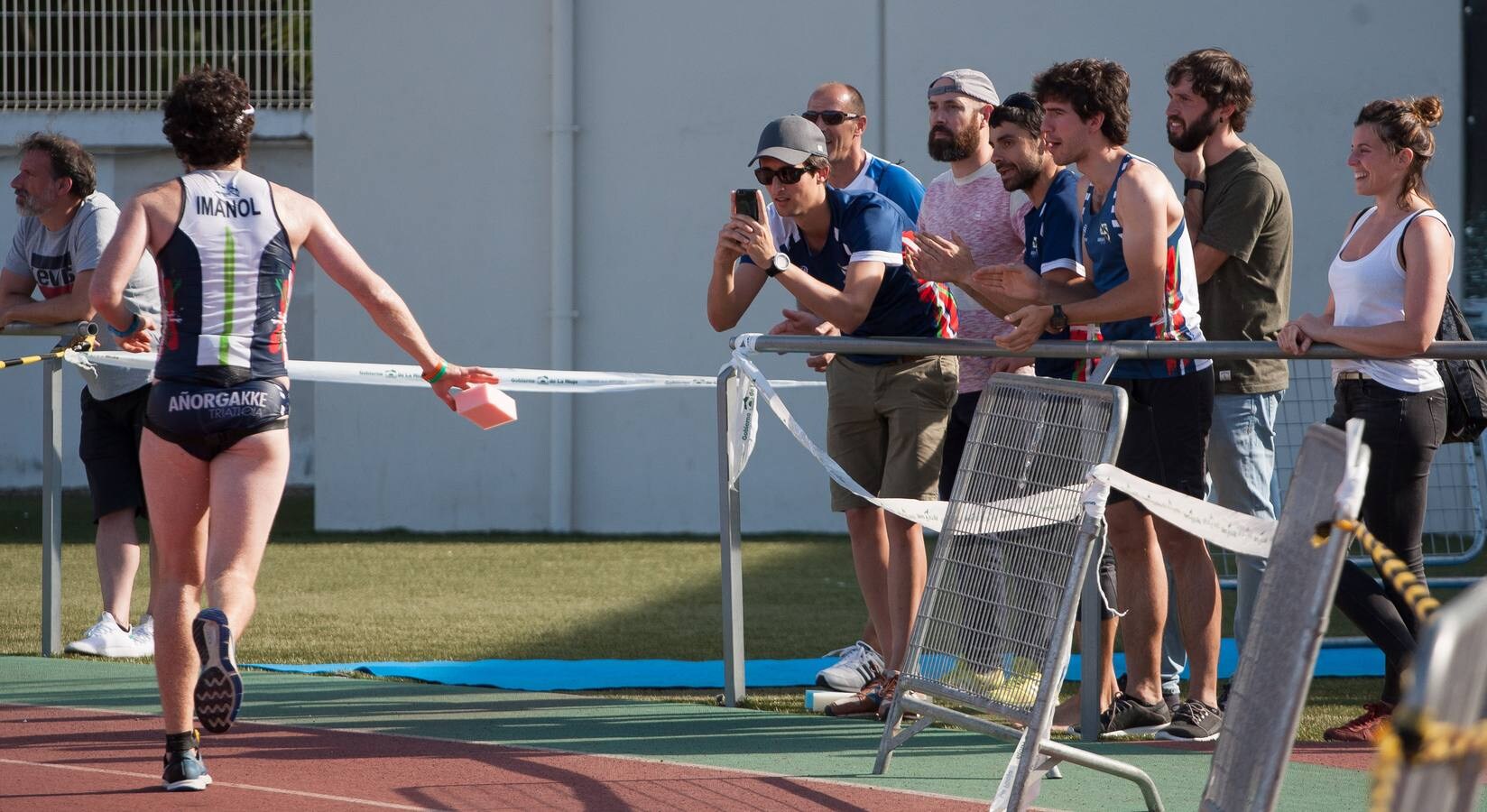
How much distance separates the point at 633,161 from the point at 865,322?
6.65 m

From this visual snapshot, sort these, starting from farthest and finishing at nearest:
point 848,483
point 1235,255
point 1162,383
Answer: point 1235,255 → point 848,483 → point 1162,383

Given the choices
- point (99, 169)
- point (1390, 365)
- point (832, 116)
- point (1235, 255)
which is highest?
point (99, 169)

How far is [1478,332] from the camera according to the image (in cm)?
1173

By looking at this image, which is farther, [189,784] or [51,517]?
[51,517]

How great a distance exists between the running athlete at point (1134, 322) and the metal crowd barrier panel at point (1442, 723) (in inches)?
134

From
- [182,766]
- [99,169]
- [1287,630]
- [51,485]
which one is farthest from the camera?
[99,169]

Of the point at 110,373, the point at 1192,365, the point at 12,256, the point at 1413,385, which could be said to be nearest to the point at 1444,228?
the point at 1413,385

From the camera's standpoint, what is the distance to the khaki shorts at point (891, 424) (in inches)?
226

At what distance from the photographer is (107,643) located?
22.9ft

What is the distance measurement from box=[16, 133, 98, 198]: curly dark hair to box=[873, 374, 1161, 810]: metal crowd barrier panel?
4.39 metres

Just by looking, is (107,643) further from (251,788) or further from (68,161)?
(251,788)

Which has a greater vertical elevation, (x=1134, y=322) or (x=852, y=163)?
(x=852, y=163)

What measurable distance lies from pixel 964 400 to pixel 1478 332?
23.2 feet

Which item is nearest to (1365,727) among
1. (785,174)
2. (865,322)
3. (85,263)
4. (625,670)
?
(865,322)
